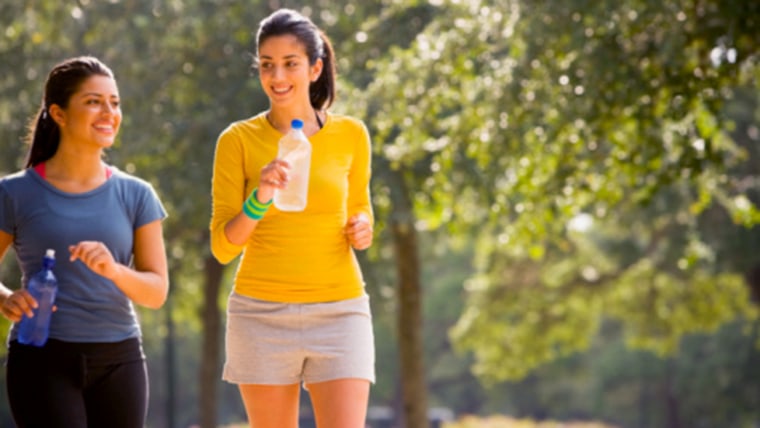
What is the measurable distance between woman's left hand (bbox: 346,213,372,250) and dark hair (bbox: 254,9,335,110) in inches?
18.9

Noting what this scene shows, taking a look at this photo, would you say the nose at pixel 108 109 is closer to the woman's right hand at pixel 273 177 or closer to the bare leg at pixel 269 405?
the woman's right hand at pixel 273 177

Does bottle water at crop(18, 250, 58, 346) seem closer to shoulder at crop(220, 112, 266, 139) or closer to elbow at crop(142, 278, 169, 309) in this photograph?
elbow at crop(142, 278, 169, 309)

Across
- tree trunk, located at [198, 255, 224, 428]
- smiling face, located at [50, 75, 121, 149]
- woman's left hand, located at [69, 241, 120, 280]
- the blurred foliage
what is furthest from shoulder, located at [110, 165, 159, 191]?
tree trunk, located at [198, 255, 224, 428]

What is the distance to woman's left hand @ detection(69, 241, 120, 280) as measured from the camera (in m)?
4.28

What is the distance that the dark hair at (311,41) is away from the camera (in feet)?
15.4

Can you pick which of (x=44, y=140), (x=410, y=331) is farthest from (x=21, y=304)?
(x=410, y=331)

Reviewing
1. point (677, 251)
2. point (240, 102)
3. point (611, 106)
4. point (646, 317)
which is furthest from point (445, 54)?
point (646, 317)

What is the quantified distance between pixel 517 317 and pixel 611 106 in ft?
58.5

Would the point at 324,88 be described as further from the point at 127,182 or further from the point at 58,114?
the point at 58,114

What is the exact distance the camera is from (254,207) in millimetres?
4469

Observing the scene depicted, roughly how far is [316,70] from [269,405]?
1.18m

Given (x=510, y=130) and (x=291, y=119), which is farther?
(x=510, y=130)

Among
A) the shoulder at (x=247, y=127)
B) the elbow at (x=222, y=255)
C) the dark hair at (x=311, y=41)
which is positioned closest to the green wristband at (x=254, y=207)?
the elbow at (x=222, y=255)

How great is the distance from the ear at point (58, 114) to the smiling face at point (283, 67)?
0.70 metres
